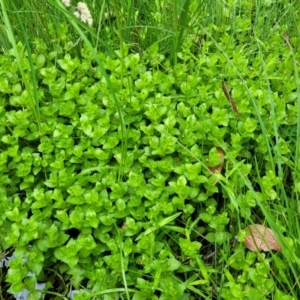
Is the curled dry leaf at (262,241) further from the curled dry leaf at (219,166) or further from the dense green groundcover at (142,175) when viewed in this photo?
the curled dry leaf at (219,166)

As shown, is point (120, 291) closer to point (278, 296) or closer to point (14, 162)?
point (278, 296)

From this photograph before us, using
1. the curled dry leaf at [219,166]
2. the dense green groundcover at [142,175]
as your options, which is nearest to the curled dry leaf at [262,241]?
the dense green groundcover at [142,175]

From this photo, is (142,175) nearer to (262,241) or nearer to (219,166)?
(219,166)

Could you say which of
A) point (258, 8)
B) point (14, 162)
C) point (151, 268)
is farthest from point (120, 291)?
point (258, 8)

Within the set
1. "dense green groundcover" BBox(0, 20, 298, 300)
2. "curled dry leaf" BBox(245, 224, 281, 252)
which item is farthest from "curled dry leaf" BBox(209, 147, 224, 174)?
"curled dry leaf" BBox(245, 224, 281, 252)

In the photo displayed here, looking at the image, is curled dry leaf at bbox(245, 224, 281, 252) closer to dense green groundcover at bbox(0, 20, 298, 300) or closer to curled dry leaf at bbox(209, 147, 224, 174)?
dense green groundcover at bbox(0, 20, 298, 300)

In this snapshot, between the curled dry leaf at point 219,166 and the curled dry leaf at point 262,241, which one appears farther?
the curled dry leaf at point 219,166

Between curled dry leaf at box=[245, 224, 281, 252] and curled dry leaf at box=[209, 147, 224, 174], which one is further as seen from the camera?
curled dry leaf at box=[209, 147, 224, 174]

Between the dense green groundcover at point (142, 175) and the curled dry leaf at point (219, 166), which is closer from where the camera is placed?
the dense green groundcover at point (142, 175)

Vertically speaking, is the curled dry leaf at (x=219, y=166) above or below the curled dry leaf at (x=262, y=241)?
above
